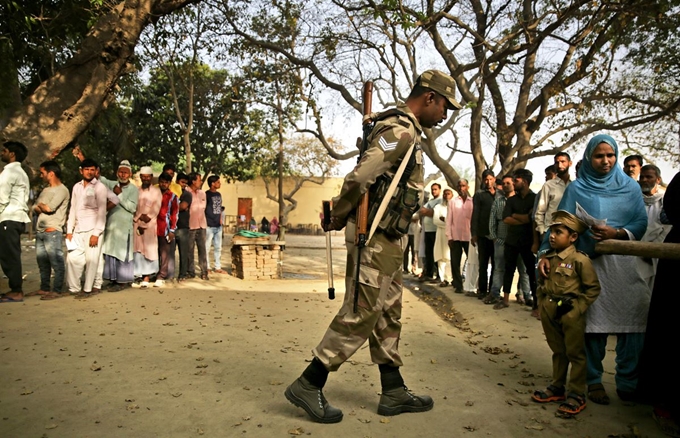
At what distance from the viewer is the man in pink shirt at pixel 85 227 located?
8.06 metres

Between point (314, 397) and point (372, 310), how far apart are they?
67 cm

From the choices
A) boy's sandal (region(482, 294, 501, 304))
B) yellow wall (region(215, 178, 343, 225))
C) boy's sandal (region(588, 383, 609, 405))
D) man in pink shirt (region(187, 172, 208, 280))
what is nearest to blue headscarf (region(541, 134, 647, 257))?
boy's sandal (region(588, 383, 609, 405))

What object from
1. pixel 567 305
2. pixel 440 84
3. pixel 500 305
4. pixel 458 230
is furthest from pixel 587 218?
pixel 458 230

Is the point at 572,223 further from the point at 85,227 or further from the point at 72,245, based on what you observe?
the point at 72,245

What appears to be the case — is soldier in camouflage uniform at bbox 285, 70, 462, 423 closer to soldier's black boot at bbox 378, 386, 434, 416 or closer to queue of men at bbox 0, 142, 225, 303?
soldier's black boot at bbox 378, 386, 434, 416

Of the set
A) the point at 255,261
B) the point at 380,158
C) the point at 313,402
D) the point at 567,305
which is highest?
the point at 380,158

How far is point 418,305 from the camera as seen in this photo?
8.78m

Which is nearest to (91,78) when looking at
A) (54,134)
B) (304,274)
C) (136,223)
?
(54,134)

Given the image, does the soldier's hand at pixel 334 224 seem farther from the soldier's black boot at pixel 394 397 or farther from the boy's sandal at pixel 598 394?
the boy's sandal at pixel 598 394

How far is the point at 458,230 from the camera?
1005 cm

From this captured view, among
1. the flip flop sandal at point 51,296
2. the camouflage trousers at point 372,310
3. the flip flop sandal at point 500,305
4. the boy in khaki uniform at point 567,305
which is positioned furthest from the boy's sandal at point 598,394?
the flip flop sandal at point 51,296

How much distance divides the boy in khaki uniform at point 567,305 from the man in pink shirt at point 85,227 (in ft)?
21.7

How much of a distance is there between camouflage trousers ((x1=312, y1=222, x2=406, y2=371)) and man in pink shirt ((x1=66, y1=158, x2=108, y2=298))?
5872 millimetres

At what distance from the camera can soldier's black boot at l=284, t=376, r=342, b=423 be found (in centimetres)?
340
